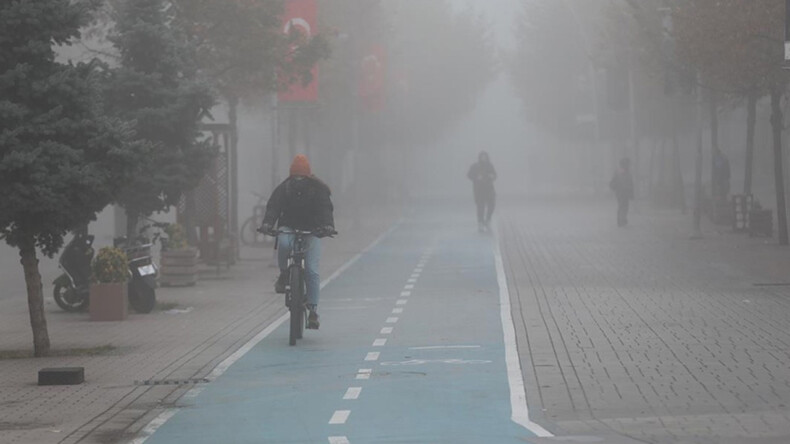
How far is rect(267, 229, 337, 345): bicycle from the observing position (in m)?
18.1

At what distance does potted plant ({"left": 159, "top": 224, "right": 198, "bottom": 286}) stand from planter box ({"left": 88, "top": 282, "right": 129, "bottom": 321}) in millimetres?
5736

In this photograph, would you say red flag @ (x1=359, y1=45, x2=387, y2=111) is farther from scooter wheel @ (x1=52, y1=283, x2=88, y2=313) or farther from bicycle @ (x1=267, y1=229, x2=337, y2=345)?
bicycle @ (x1=267, y1=229, x2=337, y2=345)

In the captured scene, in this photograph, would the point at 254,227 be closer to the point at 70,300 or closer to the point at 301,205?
the point at 70,300

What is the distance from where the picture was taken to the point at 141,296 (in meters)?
22.4

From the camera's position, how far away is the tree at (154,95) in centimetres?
2428

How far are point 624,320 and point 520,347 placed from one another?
312cm

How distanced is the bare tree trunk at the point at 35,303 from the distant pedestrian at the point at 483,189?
2909cm

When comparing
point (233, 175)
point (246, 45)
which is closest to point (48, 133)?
point (246, 45)

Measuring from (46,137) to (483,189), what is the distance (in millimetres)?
30672

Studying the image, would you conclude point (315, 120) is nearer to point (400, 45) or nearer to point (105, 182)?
point (400, 45)

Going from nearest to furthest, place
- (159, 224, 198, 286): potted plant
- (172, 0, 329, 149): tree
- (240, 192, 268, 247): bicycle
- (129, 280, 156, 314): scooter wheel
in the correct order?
(129, 280, 156, 314): scooter wheel → (159, 224, 198, 286): potted plant → (172, 0, 329, 149): tree → (240, 192, 268, 247): bicycle

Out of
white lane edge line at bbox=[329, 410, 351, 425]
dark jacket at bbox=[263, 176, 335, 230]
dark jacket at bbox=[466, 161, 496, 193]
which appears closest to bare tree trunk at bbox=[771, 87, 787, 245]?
dark jacket at bbox=[466, 161, 496, 193]

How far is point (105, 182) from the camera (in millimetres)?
17016

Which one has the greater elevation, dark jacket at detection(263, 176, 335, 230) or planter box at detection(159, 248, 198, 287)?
dark jacket at detection(263, 176, 335, 230)
